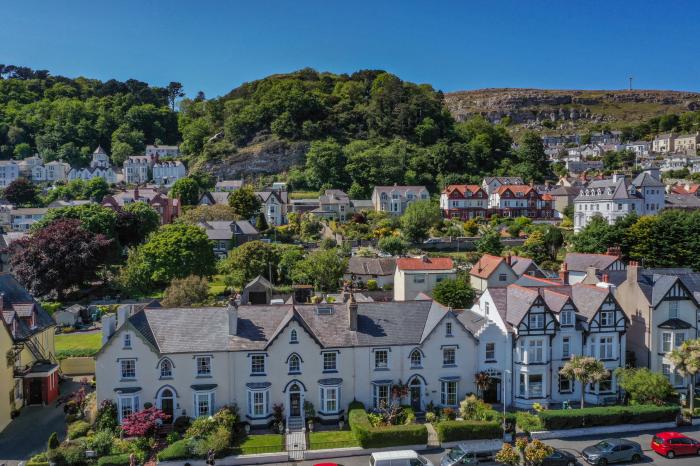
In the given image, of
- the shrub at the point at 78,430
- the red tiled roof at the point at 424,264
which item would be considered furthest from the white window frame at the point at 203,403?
the red tiled roof at the point at 424,264

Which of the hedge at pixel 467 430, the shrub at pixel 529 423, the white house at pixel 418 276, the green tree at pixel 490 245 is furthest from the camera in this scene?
the green tree at pixel 490 245

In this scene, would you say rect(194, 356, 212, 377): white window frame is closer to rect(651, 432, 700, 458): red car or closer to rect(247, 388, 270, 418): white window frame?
rect(247, 388, 270, 418): white window frame

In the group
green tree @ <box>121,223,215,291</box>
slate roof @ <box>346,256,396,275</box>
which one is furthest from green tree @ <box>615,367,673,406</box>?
green tree @ <box>121,223,215,291</box>

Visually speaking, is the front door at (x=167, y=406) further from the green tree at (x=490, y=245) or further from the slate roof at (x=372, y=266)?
the green tree at (x=490, y=245)

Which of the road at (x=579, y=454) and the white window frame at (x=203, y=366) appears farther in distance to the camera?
the white window frame at (x=203, y=366)

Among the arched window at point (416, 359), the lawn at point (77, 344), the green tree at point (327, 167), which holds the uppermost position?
the green tree at point (327, 167)

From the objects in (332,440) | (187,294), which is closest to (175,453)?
(332,440)

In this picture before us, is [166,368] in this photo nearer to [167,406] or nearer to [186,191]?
[167,406]
